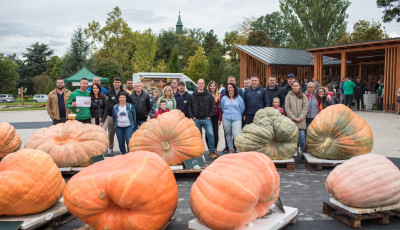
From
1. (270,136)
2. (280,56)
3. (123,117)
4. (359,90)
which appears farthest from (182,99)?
(280,56)

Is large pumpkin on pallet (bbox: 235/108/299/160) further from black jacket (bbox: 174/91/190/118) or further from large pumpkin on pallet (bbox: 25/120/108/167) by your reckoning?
large pumpkin on pallet (bbox: 25/120/108/167)

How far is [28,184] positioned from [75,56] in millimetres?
35972

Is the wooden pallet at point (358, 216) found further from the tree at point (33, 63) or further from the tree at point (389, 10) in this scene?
the tree at point (33, 63)

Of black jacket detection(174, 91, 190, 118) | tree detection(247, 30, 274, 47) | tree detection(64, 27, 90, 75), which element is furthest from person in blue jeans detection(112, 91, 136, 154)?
tree detection(247, 30, 274, 47)

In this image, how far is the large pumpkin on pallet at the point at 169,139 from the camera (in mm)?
5145

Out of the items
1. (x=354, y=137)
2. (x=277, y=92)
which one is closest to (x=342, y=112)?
(x=354, y=137)

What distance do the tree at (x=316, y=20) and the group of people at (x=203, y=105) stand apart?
1128 inches

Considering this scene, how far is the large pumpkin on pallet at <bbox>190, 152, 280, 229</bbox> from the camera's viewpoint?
2.75 meters

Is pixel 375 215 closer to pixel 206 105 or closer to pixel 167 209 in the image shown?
pixel 167 209

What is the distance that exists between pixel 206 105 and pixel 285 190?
2.58 meters

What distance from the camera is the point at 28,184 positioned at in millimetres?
3264

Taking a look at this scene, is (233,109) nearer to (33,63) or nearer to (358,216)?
(358,216)

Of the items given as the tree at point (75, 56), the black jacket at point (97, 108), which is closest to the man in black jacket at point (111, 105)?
the black jacket at point (97, 108)

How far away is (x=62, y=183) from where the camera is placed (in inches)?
145
